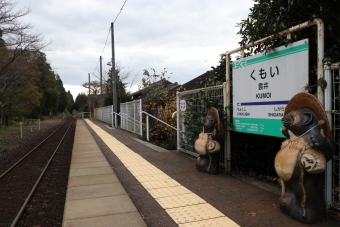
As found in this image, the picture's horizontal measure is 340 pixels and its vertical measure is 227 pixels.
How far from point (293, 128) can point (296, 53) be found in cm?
123

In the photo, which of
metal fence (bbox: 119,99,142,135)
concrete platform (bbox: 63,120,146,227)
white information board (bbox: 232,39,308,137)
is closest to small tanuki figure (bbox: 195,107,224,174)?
white information board (bbox: 232,39,308,137)

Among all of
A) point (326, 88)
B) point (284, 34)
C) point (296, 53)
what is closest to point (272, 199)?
point (326, 88)

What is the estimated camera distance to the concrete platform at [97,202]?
381cm

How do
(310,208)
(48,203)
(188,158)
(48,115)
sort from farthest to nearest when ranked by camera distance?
(48,115) < (188,158) < (48,203) < (310,208)

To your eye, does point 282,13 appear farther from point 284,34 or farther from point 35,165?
point 35,165

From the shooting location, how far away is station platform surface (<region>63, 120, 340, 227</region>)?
12.5 feet

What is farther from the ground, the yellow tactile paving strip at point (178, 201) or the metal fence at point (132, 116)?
the metal fence at point (132, 116)

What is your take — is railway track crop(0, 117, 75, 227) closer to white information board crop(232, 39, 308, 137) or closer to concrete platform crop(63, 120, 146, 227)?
concrete platform crop(63, 120, 146, 227)

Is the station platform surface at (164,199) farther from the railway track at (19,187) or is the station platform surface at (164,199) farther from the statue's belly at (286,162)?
the railway track at (19,187)

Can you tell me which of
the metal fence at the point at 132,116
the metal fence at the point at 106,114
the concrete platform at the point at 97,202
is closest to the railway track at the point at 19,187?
the concrete platform at the point at 97,202

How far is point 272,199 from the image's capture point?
4.57 m

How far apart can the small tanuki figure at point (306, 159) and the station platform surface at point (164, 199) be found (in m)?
0.21

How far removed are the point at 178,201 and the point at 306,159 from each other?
6.57ft

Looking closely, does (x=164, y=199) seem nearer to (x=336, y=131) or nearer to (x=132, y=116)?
(x=336, y=131)
